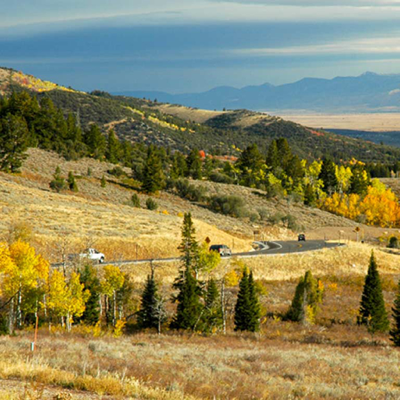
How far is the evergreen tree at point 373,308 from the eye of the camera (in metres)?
42.3

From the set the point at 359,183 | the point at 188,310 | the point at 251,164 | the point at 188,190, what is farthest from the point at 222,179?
the point at 188,310

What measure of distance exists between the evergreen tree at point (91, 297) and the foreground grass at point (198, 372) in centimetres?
1079

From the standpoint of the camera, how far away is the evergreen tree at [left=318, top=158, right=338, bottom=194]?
13225cm

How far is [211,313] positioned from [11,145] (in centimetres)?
5917

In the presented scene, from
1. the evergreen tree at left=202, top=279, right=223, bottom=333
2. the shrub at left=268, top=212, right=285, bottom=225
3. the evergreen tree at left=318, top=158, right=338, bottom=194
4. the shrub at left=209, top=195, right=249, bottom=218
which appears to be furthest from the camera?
the evergreen tree at left=318, top=158, right=338, bottom=194

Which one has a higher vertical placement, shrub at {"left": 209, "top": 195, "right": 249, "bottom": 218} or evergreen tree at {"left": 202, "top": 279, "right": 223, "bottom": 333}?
shrub at {"left": 209, "top": 195, "right": 249, "bottom": 218}

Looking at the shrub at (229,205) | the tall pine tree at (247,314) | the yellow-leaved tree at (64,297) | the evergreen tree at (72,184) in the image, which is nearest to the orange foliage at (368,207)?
the shrub at (229,205)

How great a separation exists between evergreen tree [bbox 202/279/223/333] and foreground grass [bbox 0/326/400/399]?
32.8 feet

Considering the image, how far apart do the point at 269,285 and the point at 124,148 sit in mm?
85880

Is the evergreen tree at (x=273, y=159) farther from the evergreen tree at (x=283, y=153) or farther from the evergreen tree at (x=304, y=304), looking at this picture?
the evergreen tree at (x=304, y=304)

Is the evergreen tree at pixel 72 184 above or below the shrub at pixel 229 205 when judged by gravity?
above

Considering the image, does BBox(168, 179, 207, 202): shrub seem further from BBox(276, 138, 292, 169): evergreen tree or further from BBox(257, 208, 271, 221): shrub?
BBox(276, 138, 292, 169): evergreen tree

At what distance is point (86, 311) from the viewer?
3659 centimetres

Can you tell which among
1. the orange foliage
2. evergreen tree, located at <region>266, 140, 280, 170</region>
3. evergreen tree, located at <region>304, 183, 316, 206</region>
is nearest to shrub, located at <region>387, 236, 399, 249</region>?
the orange foliage
